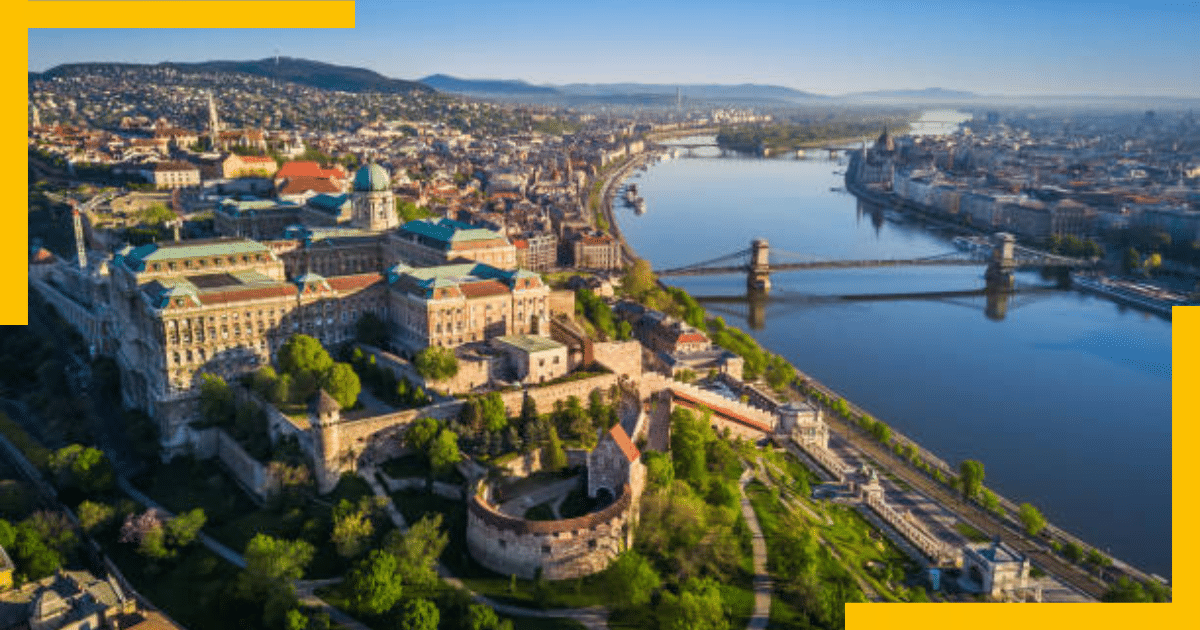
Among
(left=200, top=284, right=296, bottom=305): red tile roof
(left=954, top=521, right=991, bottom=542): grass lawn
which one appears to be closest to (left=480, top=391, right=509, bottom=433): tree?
(left=200, top=284, right=296, bottom=305): red tile roof

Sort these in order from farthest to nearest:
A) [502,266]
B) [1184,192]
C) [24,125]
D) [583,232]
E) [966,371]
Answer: [1184,192] → [583,232] → [966,371] → [502,266] → [24,125]

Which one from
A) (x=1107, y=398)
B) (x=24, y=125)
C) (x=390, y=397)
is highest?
(x=24, y=125)

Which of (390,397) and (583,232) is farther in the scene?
(583,232)

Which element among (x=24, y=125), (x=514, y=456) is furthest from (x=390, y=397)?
(x=24, y=125)

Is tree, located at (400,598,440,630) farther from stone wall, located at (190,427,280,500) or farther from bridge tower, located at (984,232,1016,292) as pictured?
bridge tower, located at (984,232,1016,292)

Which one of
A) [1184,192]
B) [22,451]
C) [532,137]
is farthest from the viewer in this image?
[532,137]

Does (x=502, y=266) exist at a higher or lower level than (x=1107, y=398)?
higher

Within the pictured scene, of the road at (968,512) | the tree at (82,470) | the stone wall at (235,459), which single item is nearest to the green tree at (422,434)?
the stone wall at (235,459)

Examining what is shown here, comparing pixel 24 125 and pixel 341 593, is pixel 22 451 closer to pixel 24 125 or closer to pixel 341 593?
pixel 341 593
